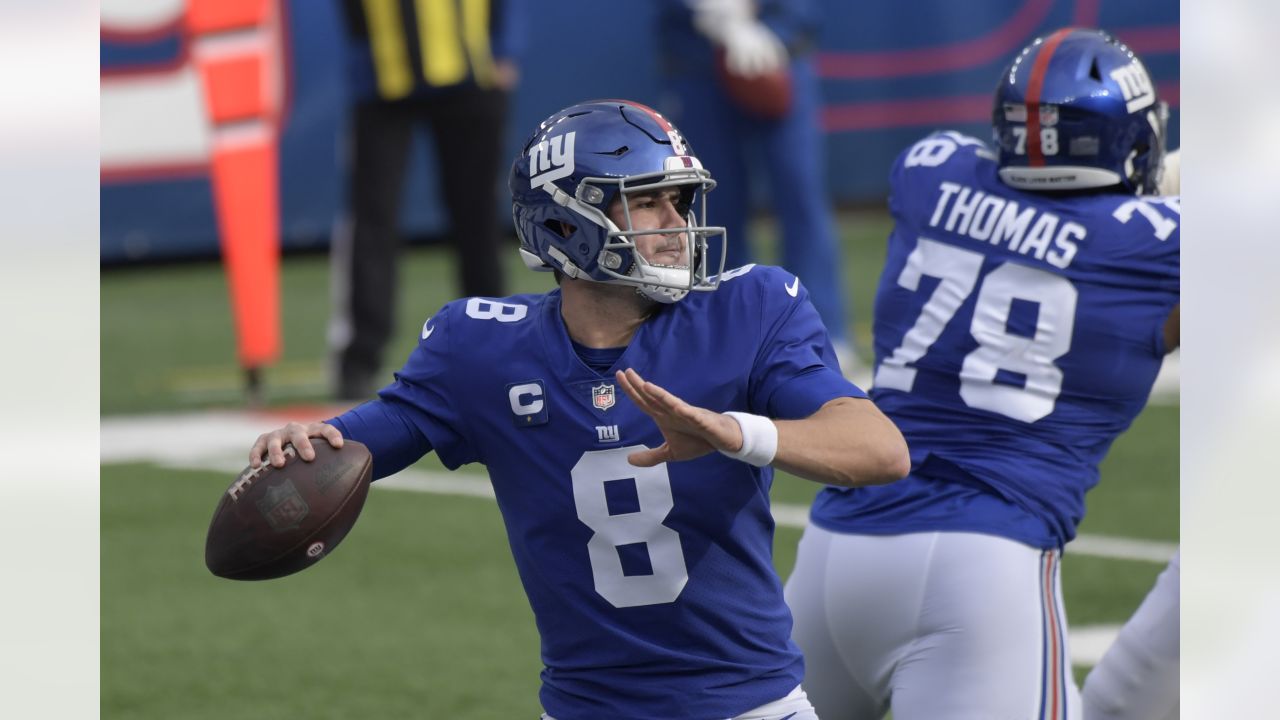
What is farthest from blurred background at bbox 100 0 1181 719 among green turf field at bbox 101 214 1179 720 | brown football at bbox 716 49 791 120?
brown football at bbox 716 49 791 120

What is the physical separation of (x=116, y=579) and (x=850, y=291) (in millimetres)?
6771

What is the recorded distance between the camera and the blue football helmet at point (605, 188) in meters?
2.88

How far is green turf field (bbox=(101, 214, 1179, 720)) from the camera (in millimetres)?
4977

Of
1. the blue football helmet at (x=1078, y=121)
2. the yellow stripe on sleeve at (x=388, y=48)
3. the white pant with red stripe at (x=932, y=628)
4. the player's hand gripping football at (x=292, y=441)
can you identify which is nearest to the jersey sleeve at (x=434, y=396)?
the player's hand gripping football at (x=292, y=441)

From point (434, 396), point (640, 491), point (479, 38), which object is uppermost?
point (434, 396)

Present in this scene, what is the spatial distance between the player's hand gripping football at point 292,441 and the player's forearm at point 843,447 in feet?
2.36

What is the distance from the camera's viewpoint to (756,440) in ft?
8.17

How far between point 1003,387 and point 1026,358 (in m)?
0.07

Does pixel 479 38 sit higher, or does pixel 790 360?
pixel 790 360

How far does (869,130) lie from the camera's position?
15297 millimetres

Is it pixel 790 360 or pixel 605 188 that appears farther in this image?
pixel 605 188

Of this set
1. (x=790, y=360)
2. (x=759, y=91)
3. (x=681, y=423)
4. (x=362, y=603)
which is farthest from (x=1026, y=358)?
(x=759, y=91)

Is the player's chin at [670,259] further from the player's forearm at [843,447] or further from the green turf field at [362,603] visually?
the green turf field at [362,603]

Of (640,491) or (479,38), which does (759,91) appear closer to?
(479,38)
